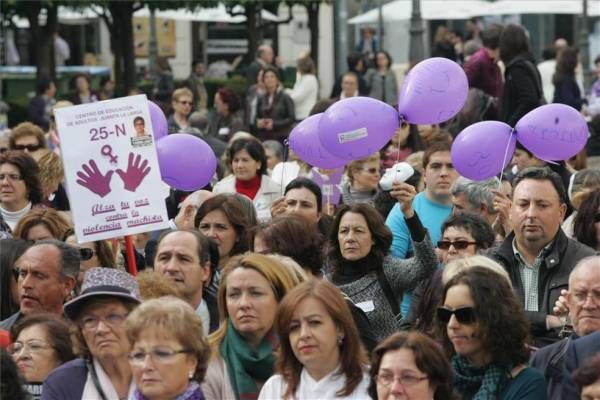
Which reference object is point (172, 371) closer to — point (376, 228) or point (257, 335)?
point (257, 335)

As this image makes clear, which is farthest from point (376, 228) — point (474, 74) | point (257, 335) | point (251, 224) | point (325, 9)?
point (325, 9)

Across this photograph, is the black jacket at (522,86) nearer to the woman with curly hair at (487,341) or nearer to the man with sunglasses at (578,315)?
the man with sunglasses at (578,315)

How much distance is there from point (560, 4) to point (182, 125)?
15474 millimetres

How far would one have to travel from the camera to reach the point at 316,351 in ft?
22.4

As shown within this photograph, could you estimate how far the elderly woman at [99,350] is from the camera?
6.89 meters

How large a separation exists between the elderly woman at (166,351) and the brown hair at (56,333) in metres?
0.82

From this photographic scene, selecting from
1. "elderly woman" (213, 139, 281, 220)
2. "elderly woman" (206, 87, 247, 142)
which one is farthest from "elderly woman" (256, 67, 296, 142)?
"elderly woman" (213, 139, 281, 220)

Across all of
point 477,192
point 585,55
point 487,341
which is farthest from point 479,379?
point 585,55

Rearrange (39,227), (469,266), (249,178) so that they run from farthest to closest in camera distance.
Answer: (249,178) → (39,227) → (469,266)

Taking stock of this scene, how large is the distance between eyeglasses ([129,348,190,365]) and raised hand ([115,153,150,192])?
7.77ft

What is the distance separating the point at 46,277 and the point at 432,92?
3.12 m

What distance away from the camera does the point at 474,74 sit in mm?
16625

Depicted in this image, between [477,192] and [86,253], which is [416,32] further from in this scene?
[86,253]

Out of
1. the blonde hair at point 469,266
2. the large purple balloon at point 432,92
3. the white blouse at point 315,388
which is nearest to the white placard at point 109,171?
the blonde hair at point 469,266
